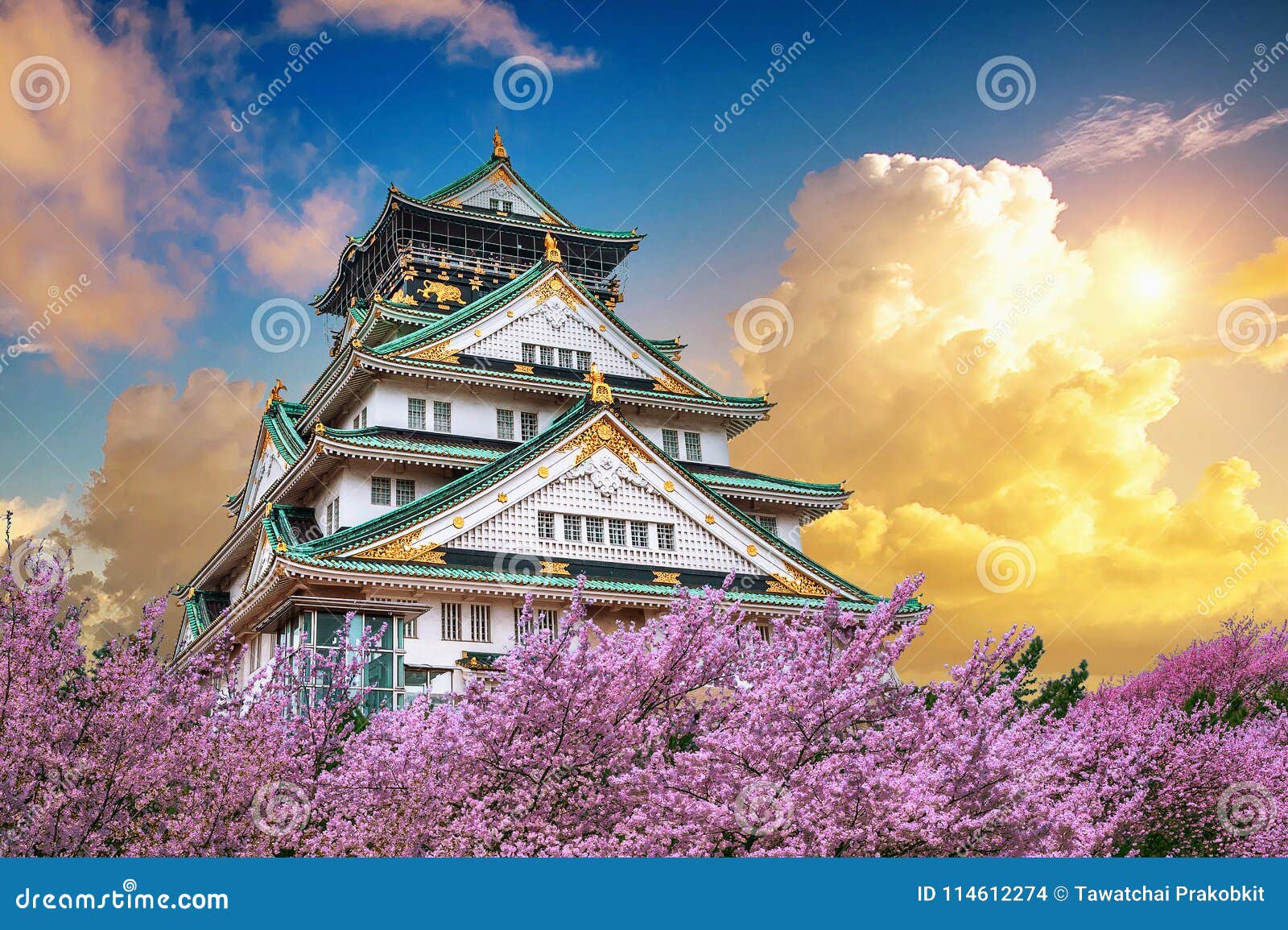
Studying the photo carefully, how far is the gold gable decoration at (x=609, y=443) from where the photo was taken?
33.8m

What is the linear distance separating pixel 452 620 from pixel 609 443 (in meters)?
6.68

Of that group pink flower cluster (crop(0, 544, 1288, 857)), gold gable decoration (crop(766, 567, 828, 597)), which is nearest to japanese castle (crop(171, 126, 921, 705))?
gold gable decoration (crop(766, 567, 828, 597))

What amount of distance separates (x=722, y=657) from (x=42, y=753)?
9.37m

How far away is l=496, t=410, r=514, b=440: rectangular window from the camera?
3978 cm

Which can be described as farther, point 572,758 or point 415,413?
point 415,413

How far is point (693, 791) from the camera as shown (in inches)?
639

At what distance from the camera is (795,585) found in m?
34.8

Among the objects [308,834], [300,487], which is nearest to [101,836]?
[308,834]

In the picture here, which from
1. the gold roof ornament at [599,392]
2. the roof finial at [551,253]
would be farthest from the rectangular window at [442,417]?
the gold roof ornament at [599,392]

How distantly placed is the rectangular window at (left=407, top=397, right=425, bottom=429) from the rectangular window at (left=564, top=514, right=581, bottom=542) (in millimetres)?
7759

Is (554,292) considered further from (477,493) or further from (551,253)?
(477,493)

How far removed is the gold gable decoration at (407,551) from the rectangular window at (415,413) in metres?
8.32

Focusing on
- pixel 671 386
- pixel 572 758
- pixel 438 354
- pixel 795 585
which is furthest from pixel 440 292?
pixel 572 758

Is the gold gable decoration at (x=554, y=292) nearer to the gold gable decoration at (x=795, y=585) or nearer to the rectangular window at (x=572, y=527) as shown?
the rectangular window at (x=572, y=527)
